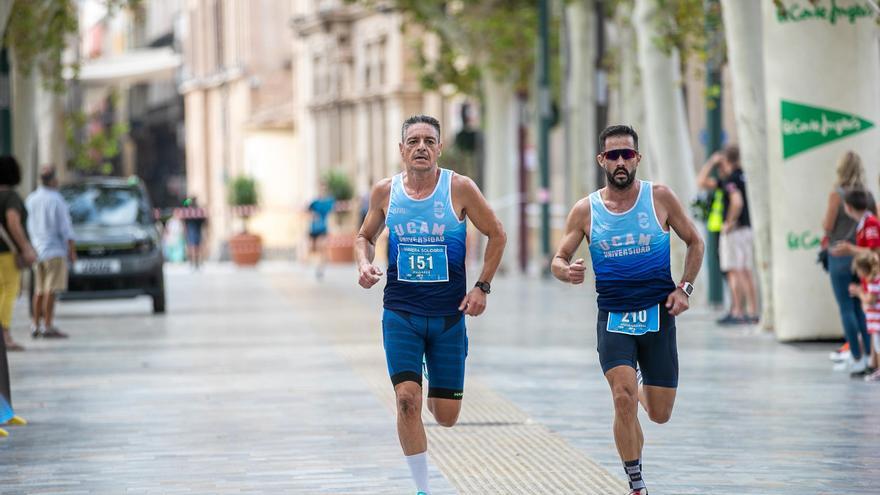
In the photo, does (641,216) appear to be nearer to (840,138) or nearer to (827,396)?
(827,396)

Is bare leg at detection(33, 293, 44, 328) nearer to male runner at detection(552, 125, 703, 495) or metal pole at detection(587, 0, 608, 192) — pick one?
metal pole at detection(587, 0, 608, 192)

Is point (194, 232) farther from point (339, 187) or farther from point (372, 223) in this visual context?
point (372, 223)

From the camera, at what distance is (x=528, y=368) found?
16.6m

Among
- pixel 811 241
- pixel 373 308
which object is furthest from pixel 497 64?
pixel 811 241

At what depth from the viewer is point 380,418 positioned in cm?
1288

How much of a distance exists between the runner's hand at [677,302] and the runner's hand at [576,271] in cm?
42

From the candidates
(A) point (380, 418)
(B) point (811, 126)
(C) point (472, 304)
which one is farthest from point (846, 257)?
(C) point (472, 304)

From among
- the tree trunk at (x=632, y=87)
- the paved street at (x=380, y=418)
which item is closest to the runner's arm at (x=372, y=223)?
the paved street at (x=380, y=418)

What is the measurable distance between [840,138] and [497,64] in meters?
20.6

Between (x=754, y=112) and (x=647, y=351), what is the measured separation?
1152cm

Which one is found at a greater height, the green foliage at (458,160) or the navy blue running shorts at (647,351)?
the green foliage at (458,160)

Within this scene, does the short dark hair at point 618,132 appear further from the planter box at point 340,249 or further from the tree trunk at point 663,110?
the planter box at point 340,249

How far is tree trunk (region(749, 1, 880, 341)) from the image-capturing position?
726 inches

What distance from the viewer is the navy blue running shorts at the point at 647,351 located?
8.99 meters
